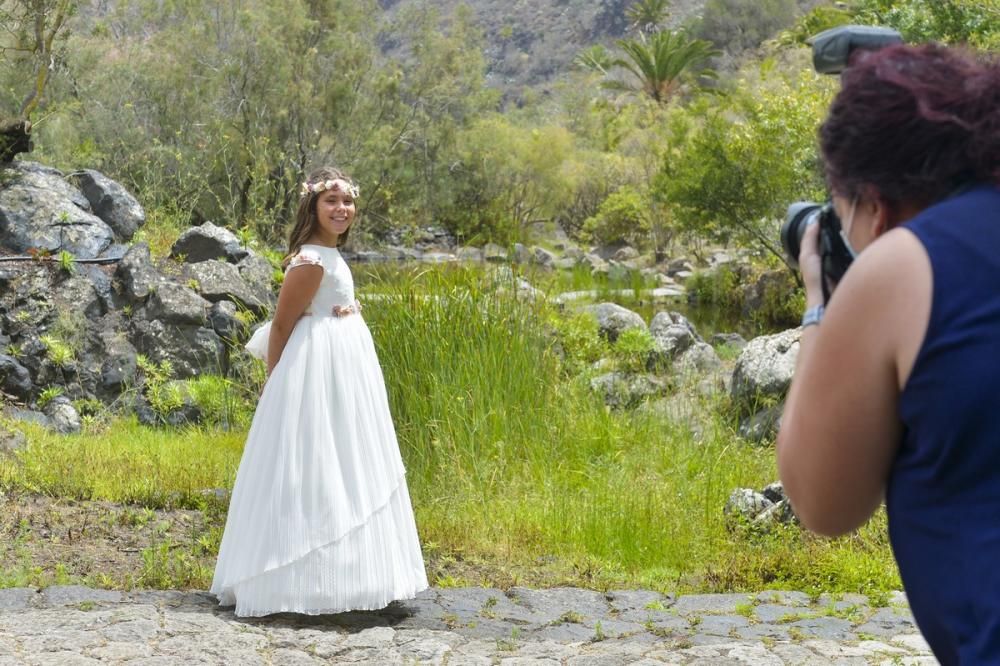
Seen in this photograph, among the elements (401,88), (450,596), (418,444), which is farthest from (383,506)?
(401,88)

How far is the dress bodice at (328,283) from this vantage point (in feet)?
16.6

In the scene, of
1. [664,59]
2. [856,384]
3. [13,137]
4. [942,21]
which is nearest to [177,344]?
[13,137]

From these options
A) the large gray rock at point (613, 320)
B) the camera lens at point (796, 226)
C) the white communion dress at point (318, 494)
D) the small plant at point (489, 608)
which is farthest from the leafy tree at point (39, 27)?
the camera lens at point (796, 226)

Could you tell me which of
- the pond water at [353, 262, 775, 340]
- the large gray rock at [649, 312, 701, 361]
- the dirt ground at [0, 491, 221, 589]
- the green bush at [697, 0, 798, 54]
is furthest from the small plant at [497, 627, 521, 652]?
the green bush at [697, 0, 798, 54]

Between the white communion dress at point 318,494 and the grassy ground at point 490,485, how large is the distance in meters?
0.70

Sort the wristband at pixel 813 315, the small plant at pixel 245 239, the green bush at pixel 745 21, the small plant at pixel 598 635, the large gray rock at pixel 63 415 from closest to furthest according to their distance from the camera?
the wristband at pixel 813 315
the small plant at pixel 598 635
the large gray rock at pixel 63 415
the small plant at pixel 245 239
the green bush at pixel 745 21

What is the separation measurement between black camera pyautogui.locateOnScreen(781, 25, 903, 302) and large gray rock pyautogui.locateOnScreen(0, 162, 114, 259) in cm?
1004

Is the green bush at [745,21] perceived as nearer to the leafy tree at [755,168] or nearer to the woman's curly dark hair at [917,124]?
the leafy tree at [755,168]

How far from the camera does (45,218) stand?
11148 mm

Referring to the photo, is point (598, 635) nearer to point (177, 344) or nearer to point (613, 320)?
point (177, 344)

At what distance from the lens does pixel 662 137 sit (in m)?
33.0

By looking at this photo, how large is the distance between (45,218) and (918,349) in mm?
10902

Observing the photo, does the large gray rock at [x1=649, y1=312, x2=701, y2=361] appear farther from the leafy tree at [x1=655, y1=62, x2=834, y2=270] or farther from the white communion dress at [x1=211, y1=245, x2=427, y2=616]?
the white communion dress at [x1=211, y1=245, x2=427, y2=616]

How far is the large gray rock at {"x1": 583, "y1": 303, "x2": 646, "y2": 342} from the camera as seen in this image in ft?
45.2
